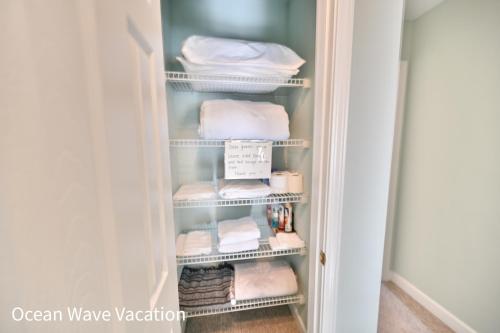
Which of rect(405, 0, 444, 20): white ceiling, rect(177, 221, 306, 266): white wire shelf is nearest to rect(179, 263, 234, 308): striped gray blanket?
rect(177, 221, 306, 266): white wire shelf

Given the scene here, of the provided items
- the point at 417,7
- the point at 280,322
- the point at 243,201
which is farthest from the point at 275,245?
the point at 417,7

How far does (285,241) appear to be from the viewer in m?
1.16

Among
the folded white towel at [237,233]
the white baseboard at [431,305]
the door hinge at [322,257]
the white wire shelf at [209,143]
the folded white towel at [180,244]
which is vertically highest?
the white wire shelf at [209,143]

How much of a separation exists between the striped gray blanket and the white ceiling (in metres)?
2.47

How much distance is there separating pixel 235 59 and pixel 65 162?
2.96 ft

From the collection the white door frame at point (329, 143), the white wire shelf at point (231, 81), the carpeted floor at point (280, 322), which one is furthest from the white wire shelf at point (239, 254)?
the white wire shelf at point (231, 81)

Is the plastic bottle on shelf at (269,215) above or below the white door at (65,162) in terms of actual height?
below

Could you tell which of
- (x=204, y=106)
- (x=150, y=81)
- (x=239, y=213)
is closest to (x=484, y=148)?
(x=239, y=213)

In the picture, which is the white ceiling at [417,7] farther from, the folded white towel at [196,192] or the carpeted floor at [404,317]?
the carpeted floor at [404,317]

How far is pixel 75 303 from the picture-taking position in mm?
291

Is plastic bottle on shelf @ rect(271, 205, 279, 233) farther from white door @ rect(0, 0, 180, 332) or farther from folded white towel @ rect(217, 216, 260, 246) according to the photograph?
white door @ rect(0, 0, 180, 332)

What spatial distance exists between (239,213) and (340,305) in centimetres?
81

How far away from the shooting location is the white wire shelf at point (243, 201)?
3.44ft

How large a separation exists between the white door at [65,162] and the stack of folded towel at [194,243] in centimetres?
74
